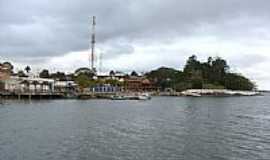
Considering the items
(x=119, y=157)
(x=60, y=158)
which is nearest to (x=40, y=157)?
(x=60, y=158)

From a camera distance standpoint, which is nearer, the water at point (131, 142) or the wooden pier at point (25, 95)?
the water at point (131, 142)

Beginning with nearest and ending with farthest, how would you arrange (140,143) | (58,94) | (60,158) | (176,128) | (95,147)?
(60,158) < (95,147) < (140,143) < (176,128) < (58,94)

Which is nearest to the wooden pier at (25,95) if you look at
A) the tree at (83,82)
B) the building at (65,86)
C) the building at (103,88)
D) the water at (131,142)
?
the building at (65,86)

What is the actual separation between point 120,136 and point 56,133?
698 centimetres

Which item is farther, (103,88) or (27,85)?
(103,88)

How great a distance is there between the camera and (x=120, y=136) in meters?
44.6

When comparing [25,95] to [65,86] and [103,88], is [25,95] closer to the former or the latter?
[65,86]

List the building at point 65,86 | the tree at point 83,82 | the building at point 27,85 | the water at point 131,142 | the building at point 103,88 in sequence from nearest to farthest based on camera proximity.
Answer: the water at point 131,142
the building at point 27,85
the building at point 65,86
the building at point 103,88
the tree at point 83,82

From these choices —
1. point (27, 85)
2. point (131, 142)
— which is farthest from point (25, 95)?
point (131, 142)

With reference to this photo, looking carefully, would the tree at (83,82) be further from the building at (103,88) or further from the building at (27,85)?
the building at (27,85)

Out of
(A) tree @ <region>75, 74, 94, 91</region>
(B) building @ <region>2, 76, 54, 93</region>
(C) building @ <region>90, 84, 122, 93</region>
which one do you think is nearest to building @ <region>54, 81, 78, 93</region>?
(A) tree @ <region>75, 74, 94, 91</region>

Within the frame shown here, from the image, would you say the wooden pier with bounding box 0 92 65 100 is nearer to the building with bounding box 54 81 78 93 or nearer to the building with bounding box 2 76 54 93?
the building with bounding box 2 76 54 93

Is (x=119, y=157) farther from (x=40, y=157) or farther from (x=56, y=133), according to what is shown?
(x=56, y=133)

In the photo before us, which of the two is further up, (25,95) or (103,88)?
(103,88)
